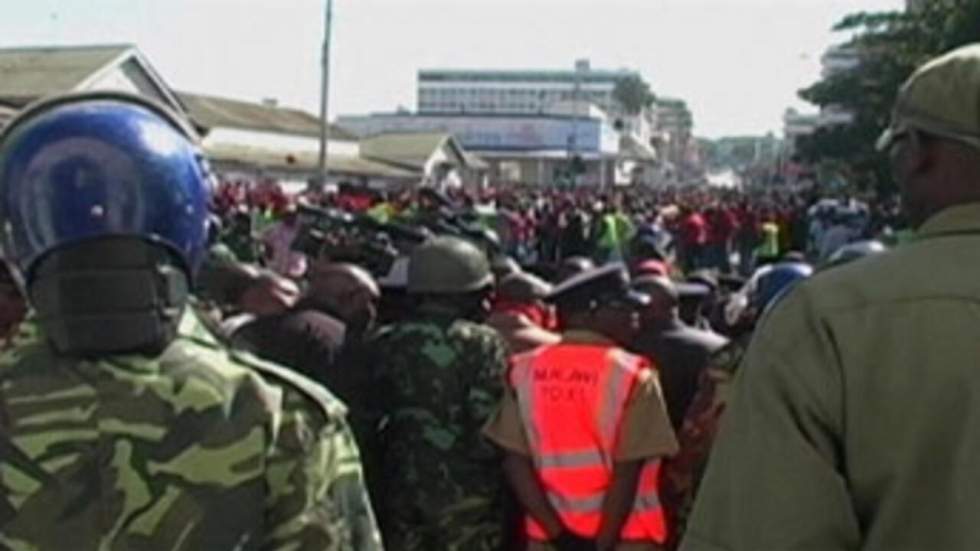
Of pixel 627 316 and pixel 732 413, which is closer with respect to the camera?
pixel 732 413

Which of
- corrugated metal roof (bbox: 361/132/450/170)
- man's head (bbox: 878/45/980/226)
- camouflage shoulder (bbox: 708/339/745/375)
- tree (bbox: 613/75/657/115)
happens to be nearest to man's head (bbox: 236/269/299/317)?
camouflage shoulder (bbox: 708/339/745/375)

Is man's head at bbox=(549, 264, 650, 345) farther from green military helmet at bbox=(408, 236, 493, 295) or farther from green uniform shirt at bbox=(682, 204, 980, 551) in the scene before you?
green uniform shirt at bbox=(682, 204, 980, 551)

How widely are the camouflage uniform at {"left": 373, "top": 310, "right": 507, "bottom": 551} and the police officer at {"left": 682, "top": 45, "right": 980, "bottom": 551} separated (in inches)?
115

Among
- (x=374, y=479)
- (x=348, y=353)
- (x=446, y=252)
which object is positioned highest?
(x=446, y=252)

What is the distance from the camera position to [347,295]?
20.3ft

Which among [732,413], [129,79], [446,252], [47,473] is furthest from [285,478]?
[129,79]

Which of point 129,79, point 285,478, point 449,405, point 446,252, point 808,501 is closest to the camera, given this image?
point 808,501

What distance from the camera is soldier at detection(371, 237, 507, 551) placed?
4.95m

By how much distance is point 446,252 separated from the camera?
210 inches

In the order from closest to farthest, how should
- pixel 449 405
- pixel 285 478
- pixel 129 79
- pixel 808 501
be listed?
1. pixel 808 501
2. pixel 285 478
3. pixel 449 405
4. pixel 129 79

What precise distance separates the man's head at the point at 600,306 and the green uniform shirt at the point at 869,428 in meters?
3.03

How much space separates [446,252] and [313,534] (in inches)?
128

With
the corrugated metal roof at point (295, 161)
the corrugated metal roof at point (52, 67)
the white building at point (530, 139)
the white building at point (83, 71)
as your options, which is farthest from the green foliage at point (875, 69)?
the white building at point (530, 139)

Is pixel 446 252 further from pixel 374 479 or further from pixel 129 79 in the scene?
pixel 129 79
